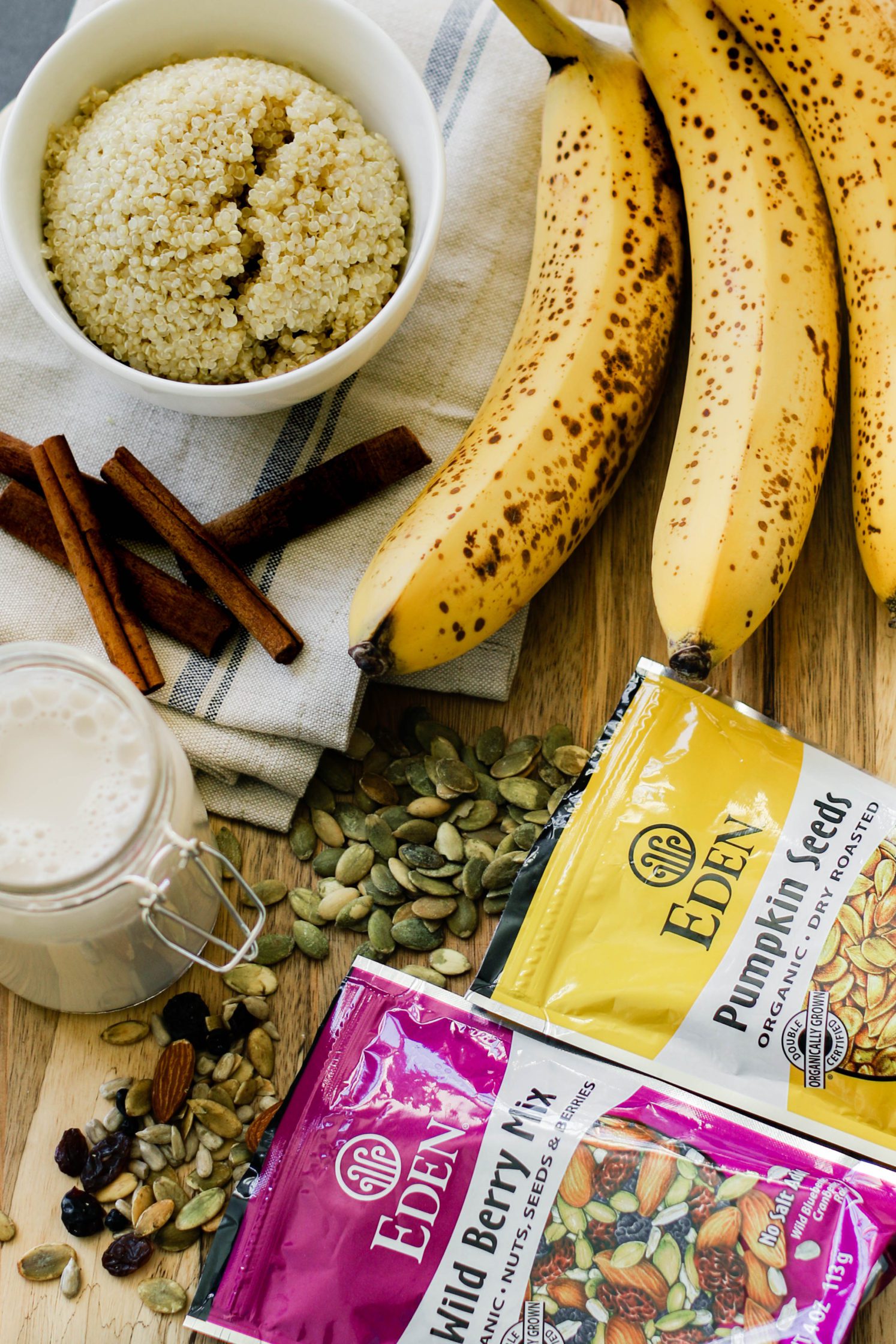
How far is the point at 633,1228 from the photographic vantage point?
2.85ft

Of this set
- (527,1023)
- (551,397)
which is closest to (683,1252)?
(527,1023)

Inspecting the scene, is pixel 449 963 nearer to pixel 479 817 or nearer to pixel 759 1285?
pixel 479 817

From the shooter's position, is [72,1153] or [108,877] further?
[72,1153]

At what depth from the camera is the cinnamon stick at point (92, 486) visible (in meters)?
1.01

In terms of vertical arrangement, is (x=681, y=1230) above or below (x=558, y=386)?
below

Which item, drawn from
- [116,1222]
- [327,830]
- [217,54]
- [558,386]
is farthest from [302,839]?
[217,54]

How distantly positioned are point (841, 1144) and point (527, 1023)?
0.87 feet

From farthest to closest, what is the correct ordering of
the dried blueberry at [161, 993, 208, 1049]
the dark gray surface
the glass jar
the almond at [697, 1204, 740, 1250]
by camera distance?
the dark gray surface, the dried blueberry at [161, 993, 208, 1049], the almond at [697, 1204, 740, 1250], the glass jar

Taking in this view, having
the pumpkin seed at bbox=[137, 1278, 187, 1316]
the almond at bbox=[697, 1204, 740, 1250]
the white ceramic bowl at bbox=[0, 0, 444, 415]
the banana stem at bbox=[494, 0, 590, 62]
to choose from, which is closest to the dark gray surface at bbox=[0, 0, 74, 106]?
the white ceramic bowl at bbox=[0, 0, 444, 415]

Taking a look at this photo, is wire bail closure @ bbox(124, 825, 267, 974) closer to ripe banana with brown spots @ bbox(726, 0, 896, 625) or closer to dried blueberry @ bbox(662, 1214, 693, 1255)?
dried blueberry @ bbox(662, 1214, 693, 1255)

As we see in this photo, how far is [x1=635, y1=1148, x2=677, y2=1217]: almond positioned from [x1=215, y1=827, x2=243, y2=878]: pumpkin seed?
1.38 feet

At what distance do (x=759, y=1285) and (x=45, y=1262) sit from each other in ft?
1.86

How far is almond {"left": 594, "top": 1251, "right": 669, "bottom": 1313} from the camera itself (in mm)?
852

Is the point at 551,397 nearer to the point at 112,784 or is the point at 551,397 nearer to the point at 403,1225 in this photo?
the point at 112,784
